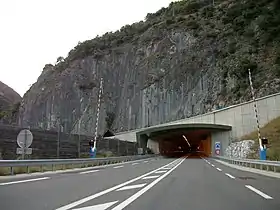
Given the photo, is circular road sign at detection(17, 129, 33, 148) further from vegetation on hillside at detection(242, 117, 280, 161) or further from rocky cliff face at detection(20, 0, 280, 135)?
rocky cliff face at detection(20, 0, 280, 135)

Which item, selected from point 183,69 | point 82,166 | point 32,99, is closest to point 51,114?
point 32,99

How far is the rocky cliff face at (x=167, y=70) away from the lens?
224ft

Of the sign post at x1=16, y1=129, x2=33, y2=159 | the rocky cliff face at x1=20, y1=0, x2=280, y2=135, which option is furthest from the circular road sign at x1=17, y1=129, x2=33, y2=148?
the rocky cliff face at x1=20, y1=0, x2=280, y2=135

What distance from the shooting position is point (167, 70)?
272ft

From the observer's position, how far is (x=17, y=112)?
125 meters

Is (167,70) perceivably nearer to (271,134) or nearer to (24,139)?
(271,134)

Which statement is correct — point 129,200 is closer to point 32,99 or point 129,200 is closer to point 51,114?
point 51,114

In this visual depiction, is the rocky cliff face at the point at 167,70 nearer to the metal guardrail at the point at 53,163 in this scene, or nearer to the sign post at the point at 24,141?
the metal guardrail at the point at 53,163

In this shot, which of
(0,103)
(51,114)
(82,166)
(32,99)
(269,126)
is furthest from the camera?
(0,103)

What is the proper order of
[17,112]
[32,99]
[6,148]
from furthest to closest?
[17,112], [32,99], [6,148]

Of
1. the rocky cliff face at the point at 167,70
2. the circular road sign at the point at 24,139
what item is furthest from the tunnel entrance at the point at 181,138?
the circular road sign at the point at 24,139

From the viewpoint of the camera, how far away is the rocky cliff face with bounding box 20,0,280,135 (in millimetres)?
68312

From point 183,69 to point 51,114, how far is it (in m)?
41.1

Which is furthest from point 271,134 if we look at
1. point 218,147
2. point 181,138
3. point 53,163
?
point 181,138
